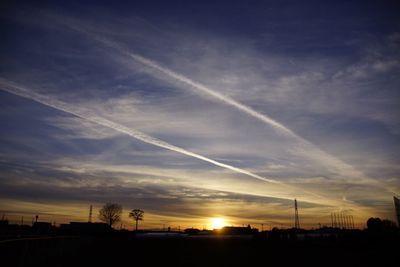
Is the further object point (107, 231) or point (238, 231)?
point (238, 231)

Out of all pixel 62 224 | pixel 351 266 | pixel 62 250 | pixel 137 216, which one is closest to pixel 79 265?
pixel 62 250

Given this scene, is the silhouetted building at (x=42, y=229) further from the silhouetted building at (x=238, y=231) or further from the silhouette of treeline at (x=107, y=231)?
the silhouetted building at (x=238, y=231)

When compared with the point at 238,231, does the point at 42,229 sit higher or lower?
higher

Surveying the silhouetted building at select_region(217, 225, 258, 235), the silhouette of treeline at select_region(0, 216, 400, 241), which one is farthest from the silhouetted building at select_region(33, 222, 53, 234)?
the silhouetted building at select_region(217, 225, 258, 235)

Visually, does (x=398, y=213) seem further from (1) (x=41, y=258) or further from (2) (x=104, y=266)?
(1) (x=41, y=258)

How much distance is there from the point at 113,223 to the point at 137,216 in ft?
48.8

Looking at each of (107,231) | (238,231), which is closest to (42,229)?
(107,231)

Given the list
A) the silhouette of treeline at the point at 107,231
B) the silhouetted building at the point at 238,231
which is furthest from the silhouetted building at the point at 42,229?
the silhouetted building at the point at 238,231

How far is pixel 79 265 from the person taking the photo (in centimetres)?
2003

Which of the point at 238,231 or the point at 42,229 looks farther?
the point at 238,231

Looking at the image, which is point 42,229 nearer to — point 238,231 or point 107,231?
point 107,231

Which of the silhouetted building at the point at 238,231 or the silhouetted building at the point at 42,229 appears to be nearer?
the silhouetted building at the point at 42,229

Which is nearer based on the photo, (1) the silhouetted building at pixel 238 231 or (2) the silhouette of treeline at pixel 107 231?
(2) the silhouette of treeline at pixel 107 231

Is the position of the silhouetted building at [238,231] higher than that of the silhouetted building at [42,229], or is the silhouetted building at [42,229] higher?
the silhouetted building at [42,229]
